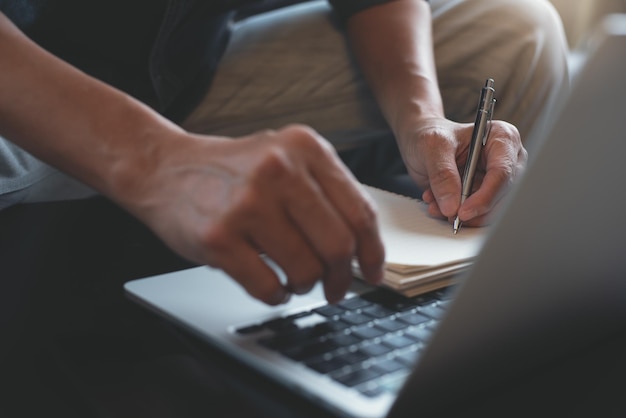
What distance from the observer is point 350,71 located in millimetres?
1388

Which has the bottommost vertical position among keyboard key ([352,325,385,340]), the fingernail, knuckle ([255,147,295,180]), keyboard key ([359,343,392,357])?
keyboard key ([352,325,385,340])

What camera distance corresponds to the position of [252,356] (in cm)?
52

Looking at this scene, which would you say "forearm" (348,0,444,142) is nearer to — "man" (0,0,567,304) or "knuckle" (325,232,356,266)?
"man" (0,0,567,304)

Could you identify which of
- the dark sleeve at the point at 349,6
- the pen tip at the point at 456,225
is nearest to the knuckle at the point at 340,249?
the pen tip at the point at 456,225

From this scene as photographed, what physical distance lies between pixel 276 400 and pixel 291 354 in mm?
29

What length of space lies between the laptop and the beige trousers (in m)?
0.76

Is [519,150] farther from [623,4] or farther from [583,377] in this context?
[623,4]

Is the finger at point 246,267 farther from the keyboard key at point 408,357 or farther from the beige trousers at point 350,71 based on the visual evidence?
the beige trousers at point 350,71

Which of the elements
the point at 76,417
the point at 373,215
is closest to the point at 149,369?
the point at 76,417

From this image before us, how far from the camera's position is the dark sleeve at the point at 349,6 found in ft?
4.17

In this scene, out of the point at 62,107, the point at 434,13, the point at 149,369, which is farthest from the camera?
the point at 434,13

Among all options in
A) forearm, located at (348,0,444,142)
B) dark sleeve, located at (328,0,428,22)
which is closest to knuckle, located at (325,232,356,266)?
forearm, located at (348,0,444,142)

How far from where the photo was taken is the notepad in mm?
623

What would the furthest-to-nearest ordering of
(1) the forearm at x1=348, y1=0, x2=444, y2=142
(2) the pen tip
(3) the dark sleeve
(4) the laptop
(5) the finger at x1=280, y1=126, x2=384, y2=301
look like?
(3) the dark sleeve < (1) the forearm at x1=348, y1=0, x2=444, y2=142 < (2) the pen tip < (5) the finger at x1=280, y1=126, x2=384, y2=301 < (4) the laptop
